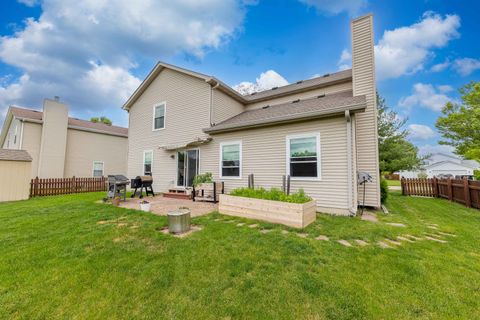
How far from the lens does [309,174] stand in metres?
7.03

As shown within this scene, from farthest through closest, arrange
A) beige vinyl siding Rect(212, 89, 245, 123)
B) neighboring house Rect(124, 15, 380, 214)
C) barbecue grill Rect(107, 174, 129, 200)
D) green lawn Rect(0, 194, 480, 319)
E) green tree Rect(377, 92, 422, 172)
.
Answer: green tree Rect(377, 92, 422, 172)
beige vinyl siding Rect(212, 89, 245, 123)
barbecue grill Rect(107, 174, 129, 200)
neighboring house Rect(124, 15, 380, 214)
green lawn Rect(0, 194, 480, 319)

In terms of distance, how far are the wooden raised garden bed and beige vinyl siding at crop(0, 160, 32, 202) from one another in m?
10.9

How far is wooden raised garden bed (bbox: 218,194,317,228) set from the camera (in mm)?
4978

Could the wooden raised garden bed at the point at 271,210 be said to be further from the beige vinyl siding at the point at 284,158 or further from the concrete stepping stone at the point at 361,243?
the beige vinyl siding at the point at 284,158

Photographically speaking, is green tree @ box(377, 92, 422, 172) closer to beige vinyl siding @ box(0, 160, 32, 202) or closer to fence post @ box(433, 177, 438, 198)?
fence post @ box(433, 177, 438, 198)

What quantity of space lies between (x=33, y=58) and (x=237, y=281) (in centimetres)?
2018

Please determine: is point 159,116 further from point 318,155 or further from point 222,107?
point 318,155

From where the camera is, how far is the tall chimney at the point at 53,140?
45.5 ft

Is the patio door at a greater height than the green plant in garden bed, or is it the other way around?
the patio door

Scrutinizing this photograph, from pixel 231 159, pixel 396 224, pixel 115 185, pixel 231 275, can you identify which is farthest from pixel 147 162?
pixel 396 224

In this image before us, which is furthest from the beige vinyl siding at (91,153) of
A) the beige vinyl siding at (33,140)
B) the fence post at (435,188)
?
the fence post at (435,188)

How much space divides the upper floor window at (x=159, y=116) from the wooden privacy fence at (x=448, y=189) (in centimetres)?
1528

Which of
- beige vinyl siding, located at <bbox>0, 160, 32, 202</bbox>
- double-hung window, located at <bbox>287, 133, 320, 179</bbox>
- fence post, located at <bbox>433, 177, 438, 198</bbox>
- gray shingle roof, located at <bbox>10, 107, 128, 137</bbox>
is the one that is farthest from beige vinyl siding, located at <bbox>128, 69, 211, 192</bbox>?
fence post, located at <bbox>433, 177, 438, 198</bbox>

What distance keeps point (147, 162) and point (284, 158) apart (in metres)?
9.00
